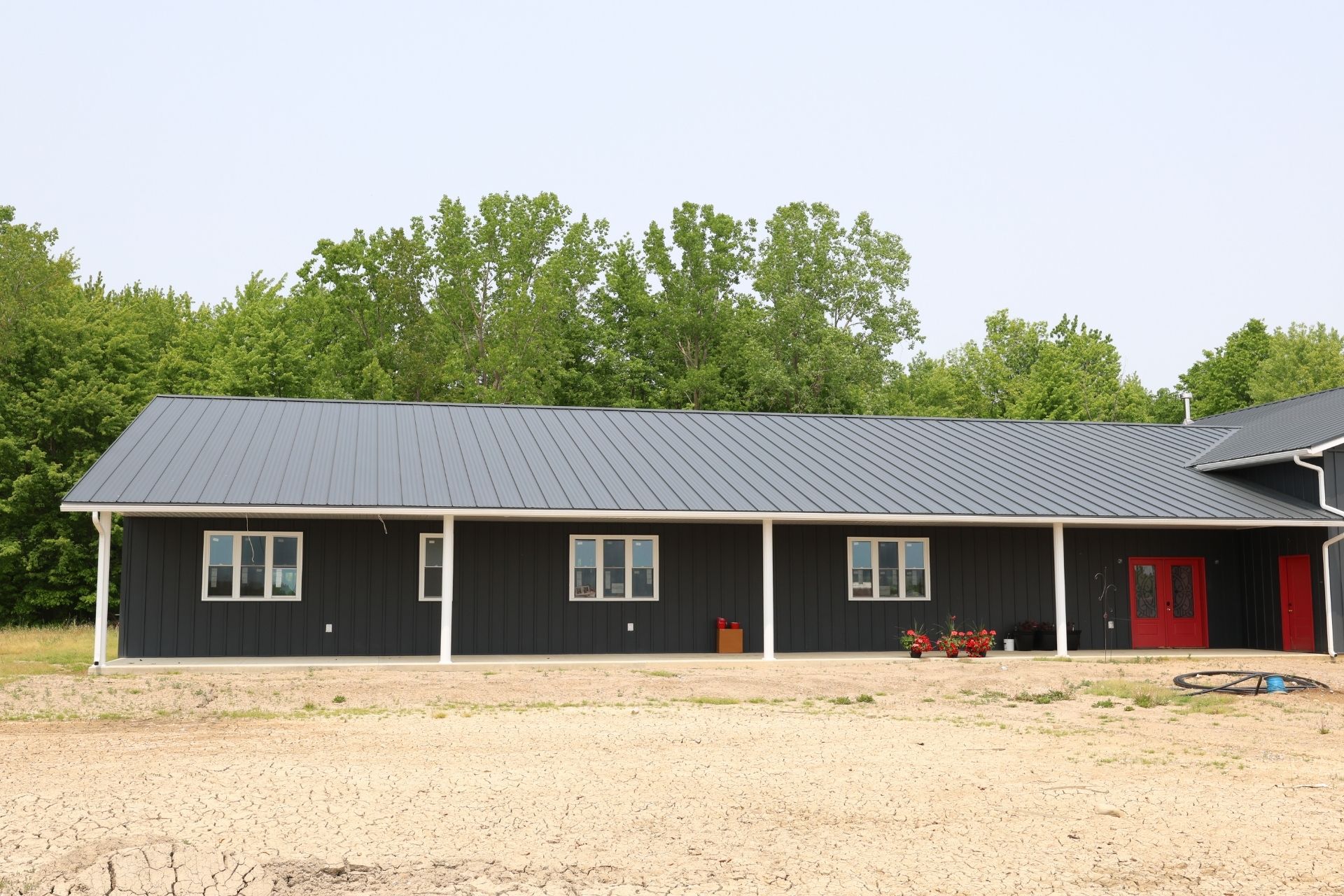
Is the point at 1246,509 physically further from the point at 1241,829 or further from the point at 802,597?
the point at 1241,829

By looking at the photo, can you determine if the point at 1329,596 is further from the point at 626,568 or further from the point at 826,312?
the point at 826,312

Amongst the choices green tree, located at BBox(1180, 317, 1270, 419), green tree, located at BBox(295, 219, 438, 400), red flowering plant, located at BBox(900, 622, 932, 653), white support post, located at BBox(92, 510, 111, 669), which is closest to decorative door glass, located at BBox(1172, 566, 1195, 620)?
red flowering plant, located at BBox(900, 622, 932, 653)

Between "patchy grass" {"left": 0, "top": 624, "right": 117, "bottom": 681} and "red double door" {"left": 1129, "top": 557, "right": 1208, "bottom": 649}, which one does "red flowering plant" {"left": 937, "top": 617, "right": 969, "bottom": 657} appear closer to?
"red double door" {"left": 1129, "top": 557, "right": 1208, "bottom": 649}

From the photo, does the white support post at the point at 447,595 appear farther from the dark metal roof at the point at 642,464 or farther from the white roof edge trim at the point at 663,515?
the dark metal roof at the point at 642,464

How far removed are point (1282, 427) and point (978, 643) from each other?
28.9ft

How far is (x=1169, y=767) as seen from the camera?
32.7ft

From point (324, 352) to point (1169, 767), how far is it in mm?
34664

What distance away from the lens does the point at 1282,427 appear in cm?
2483

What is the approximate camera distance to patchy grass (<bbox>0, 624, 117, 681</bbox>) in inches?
711

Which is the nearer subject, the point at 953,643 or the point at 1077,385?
the point at 953,643

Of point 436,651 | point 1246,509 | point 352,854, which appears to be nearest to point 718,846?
point 352,854

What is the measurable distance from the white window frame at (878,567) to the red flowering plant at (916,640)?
0.52 m

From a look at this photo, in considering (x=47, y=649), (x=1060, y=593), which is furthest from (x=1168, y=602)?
(x=47, y=649)

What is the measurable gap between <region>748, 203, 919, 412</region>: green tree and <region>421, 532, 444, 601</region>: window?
22.5 meters
